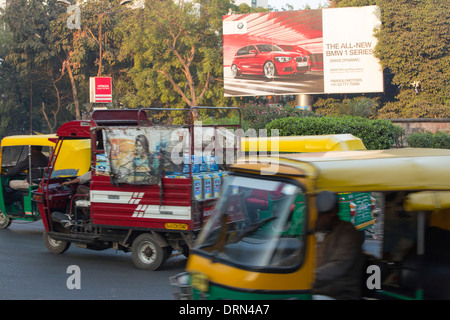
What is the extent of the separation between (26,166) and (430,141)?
597 inches

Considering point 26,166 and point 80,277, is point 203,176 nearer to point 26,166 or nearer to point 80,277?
point 80,277

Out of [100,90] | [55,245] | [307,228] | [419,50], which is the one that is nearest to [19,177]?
[55,245]

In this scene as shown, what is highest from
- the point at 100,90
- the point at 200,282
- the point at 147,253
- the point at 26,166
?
the point at 100,90

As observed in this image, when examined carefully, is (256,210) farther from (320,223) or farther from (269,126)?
→ (269,126)

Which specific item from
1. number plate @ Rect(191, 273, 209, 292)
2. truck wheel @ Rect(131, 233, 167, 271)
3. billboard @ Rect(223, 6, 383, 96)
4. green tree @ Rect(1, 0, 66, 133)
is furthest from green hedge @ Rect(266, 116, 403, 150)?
green tree @ Rect(1, 0, 66, 133)

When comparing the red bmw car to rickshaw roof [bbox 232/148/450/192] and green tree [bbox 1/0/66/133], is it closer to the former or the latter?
green tree [bbox 1/0/66/133]

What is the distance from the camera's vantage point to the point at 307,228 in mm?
3656

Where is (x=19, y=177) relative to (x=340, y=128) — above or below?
below

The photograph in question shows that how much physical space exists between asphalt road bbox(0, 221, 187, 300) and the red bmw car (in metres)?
26.5

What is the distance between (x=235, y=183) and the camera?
427 centimetres

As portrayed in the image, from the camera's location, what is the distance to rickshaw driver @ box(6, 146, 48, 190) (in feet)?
40.2

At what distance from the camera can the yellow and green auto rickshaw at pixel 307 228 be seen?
11.9 ft

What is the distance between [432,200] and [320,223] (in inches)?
29.1

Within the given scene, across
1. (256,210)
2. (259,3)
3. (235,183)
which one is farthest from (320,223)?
(259,3)
